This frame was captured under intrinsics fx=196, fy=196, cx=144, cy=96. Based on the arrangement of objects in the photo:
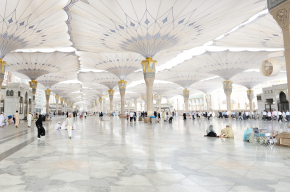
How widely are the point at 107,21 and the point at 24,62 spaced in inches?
582

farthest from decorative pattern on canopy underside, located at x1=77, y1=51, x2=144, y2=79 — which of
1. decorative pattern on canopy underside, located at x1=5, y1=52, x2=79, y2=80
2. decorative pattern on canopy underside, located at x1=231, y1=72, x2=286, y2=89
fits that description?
decorative pattern on canopy underside, located at x1=231, y1=72, x2=286, y2=89

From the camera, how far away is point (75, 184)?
2777 mm

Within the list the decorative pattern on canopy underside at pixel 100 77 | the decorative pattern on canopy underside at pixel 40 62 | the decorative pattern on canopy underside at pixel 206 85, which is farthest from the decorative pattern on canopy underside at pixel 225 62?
the decorative pattern on canopy underside at pixel 206 85

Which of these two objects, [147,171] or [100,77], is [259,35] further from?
[100,77]

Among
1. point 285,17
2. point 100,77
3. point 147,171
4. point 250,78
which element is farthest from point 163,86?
point 147,171

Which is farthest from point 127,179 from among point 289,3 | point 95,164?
point 289,3

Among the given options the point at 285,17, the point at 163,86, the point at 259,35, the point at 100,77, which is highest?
the point at 100,77

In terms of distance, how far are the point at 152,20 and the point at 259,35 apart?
854 centimetres

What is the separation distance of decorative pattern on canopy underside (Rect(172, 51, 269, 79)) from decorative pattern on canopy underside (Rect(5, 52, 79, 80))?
1343cm

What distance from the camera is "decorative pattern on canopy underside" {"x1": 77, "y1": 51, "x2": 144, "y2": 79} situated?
21016 mm

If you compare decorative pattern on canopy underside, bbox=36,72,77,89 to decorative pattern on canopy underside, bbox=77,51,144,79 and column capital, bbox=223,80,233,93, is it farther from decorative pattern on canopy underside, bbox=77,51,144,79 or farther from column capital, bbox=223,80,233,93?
column capital, bbox=223,80,233,93

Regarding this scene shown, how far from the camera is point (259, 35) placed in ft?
48.3

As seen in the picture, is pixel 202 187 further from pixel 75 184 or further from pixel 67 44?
pixel 67 44

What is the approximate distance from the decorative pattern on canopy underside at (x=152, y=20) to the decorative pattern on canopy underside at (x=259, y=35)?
1369 mm
